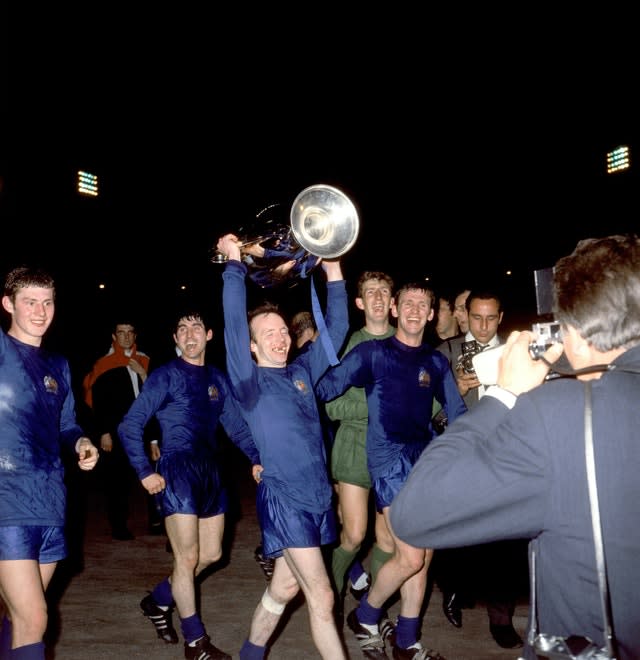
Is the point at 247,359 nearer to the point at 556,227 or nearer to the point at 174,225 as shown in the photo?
the point at 174,225

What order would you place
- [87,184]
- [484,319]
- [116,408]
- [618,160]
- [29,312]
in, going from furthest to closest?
1. [87,184]
2. [618,160]
3. [116,408]
4. [484,319]
5. [29,312]

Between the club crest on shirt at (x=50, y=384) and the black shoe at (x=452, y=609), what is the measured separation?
10.2 feet

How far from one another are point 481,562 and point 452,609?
2.58 ft

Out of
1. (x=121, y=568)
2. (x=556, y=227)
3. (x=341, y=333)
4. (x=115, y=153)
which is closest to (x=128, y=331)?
(x=121, y=568)

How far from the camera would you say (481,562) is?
525 centimetres

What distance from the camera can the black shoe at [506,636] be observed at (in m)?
4.07

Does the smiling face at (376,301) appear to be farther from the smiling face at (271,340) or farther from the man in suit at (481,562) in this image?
the smiling face at (271,340)

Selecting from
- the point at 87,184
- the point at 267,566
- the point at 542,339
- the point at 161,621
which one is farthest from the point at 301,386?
the point at 87,184

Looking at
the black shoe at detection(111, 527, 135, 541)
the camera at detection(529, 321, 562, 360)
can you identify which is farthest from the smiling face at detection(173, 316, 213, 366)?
the camera at detection(529, 321, 562, 360)

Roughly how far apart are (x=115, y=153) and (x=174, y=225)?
3.01 m

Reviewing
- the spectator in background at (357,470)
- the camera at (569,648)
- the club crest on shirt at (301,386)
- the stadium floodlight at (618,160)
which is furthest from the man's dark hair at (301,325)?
the stadium floodlight at (618,160)

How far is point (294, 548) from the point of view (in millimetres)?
3316

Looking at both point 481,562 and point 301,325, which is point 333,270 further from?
point 481,562

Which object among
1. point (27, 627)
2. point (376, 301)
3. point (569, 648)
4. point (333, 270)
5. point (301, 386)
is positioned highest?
point (333, 270)
